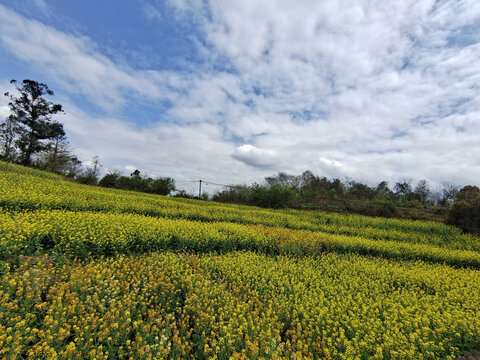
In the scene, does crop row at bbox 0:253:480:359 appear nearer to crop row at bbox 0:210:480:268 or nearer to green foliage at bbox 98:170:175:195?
crop row at bbox 0:210:480:268

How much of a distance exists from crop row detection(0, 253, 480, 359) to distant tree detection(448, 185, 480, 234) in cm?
1282

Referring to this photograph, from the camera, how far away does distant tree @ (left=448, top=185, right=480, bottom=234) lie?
15116 millimetres

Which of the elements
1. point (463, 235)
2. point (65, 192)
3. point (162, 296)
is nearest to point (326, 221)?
point (463, 235)

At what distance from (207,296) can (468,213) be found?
19602mm

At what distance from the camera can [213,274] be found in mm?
5551

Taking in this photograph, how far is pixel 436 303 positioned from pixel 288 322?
3700 mm

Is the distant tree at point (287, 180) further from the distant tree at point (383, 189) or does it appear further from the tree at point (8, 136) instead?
the tree at point (8, 136)

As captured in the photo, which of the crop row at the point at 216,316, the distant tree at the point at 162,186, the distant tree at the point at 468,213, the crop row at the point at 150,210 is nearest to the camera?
the crop row at the point at 216,316

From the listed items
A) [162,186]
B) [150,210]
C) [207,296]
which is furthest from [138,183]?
[207,296]

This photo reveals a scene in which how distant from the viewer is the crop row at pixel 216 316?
9.71 feet

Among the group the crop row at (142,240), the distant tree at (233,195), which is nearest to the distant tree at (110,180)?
the distant tree at (233,195)

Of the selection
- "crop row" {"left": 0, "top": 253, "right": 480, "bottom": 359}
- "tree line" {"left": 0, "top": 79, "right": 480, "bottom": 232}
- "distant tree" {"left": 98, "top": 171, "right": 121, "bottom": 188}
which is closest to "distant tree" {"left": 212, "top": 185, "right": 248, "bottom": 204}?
"tree line" {"left": 0, "top": 79, "right": 480, "bottom": 232}

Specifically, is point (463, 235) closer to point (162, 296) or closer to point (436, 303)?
point (436, 303)

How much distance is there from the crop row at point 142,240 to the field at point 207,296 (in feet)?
0.15
